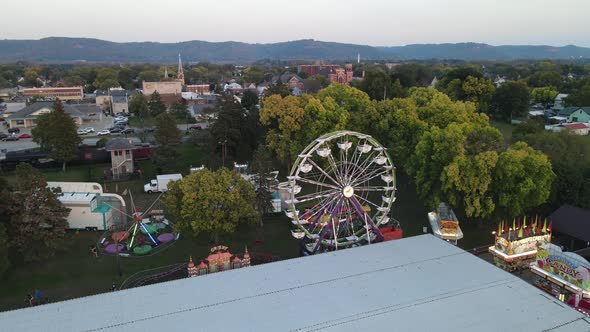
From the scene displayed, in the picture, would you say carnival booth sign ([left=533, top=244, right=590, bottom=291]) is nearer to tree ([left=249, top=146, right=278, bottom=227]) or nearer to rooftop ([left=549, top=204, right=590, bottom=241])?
rooftop ([left=549, top=204, right=590, bottom=241])

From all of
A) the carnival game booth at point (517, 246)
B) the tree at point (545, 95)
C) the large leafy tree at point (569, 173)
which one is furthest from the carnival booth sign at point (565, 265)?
the tree at point (545, 95)

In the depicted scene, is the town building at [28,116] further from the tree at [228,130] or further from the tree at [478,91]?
the tree at [478,91]

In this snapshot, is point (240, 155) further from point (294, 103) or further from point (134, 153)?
point (134, 153)

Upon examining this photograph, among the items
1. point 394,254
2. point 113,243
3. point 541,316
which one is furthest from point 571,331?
point 113,243

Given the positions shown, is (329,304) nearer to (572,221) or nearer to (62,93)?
(572,221)

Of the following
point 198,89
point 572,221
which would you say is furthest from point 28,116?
point 572,221

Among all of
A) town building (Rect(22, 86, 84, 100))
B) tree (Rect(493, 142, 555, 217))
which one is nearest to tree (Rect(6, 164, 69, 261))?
tree (Rect(493, 142, 555, 217))
